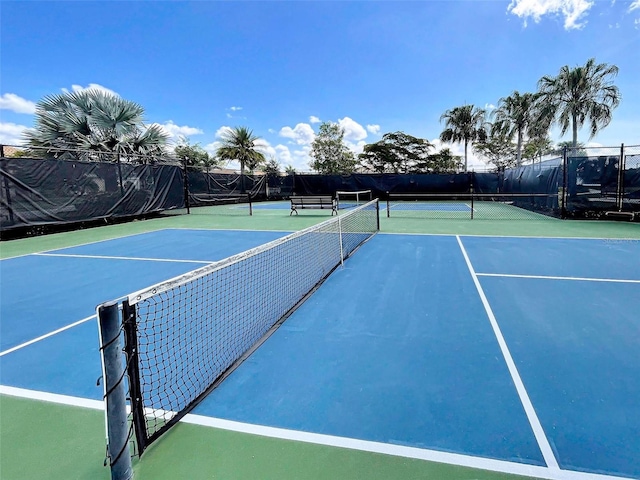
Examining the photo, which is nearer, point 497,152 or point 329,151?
point 329,151

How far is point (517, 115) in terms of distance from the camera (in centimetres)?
2944

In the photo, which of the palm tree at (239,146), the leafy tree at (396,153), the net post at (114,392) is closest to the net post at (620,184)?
the net post at (114,392)

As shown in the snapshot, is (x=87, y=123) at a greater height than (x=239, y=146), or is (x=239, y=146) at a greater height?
(x=239, y=146)

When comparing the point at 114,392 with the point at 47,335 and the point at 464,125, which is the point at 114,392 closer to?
the point at 47,335

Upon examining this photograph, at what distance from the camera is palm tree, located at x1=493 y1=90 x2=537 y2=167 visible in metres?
28.7

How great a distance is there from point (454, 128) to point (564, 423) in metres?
36.2

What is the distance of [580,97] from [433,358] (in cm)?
2949

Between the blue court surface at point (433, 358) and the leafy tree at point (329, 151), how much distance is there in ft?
110

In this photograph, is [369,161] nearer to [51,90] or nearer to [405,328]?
[51,90]

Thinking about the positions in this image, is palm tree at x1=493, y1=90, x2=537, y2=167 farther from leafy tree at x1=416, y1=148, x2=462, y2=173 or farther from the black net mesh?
the black net mesh

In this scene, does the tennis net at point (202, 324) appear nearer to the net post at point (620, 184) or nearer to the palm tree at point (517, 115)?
the net post at point (620, 184)

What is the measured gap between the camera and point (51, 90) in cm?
1376

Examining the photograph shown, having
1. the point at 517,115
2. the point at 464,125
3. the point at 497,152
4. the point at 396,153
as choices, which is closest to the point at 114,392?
the point at 517,115

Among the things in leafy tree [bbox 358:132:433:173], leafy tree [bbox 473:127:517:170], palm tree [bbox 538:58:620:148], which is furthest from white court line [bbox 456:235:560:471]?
leafy tree [bbox 473:127:517:170]
